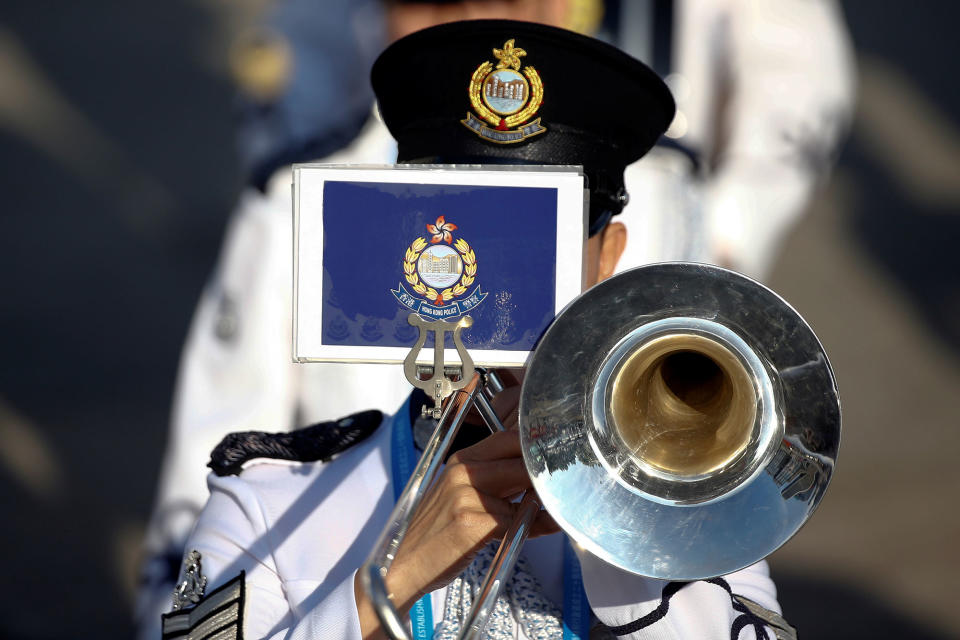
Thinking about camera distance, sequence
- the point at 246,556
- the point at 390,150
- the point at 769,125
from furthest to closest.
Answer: the point at 769,125 → the point at 390,150 → the point at 246,556

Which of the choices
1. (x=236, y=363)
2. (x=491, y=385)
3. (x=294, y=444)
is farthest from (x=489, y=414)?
(x=236, y=363)

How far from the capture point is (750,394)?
1.89 m

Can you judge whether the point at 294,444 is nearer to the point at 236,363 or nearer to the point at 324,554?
the point at 324,554

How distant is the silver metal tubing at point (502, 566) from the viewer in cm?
165

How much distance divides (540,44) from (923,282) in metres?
5.49

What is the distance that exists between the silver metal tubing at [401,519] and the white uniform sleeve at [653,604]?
31 cm

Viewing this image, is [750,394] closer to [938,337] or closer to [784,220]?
[784,220]

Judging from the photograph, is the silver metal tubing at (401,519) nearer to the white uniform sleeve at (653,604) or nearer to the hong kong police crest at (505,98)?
the white uniform sleeve at (653,604)

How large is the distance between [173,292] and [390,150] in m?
3.97

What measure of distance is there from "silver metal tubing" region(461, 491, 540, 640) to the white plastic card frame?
24cm

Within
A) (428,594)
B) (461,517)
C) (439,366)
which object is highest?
(439,366)

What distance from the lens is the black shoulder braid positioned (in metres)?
2.24

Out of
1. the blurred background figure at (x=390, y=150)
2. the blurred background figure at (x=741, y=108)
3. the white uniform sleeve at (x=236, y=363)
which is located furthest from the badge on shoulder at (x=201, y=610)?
the blurred background figure at (x=741, y=108)

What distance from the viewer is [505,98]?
2.00m
